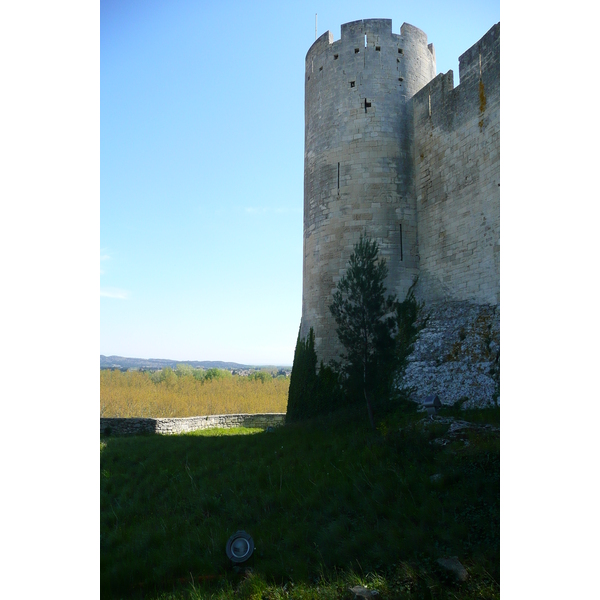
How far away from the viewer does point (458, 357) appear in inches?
379

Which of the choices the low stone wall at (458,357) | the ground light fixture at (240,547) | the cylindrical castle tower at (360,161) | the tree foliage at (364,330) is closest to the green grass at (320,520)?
the ground light fixture at (240,547)

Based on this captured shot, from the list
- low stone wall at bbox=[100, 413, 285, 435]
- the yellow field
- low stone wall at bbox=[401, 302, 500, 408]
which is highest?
low stone wall at bbox=[401, 302, 500, 408]

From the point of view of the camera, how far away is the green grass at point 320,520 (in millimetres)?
4008

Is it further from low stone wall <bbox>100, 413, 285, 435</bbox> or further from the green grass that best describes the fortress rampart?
low stone wall <bbox>100, 413, 285, 435</bbox>

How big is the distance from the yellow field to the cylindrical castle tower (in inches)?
616

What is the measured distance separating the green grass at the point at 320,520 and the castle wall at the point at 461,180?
3.65 meters

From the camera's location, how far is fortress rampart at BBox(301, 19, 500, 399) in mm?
10188

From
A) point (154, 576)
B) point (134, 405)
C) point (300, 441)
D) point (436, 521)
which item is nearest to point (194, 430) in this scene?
point (300, 441)

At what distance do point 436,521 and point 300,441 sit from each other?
4.84 metres

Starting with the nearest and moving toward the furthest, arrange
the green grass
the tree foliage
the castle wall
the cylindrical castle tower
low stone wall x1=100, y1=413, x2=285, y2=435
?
the green grass
the tree foliage
the castle wall
the cylindrical castle tower
low stone wall x1=100, y1=413, x2=285, y2=435

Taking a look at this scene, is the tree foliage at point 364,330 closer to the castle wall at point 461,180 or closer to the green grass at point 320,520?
the green grass at point 320,520

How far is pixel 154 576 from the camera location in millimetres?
4809

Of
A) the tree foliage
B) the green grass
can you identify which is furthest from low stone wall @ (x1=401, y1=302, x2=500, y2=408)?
the green grass
